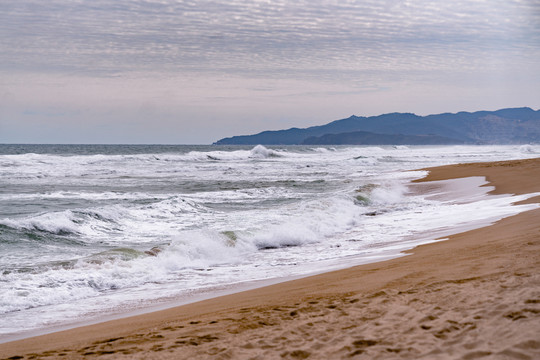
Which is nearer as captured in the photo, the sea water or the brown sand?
the brown sand

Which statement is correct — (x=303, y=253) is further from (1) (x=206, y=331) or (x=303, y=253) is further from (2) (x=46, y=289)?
(1) (x=206, y=331)

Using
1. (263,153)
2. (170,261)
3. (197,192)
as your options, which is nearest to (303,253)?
(170,261)

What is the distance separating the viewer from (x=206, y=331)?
15.6 feet

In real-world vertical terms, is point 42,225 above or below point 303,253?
above

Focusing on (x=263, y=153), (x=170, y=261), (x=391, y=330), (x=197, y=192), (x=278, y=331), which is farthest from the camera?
(x=263, y=153)

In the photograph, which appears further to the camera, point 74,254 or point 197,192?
point 197,192

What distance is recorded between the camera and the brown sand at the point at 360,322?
3.80 meters

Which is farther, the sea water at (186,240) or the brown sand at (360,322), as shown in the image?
the sea water at (186,240)

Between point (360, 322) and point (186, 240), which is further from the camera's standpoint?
point (186, 240)

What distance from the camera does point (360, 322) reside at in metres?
4.48

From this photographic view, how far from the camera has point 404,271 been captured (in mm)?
6500

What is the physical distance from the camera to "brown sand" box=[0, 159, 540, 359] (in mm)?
3805

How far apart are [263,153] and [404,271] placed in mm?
66028

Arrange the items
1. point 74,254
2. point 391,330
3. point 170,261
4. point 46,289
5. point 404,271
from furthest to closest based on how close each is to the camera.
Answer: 1. point 74,254
2. point 170,261
3. point 46,289
4. point 404,271
5. point 391,330
